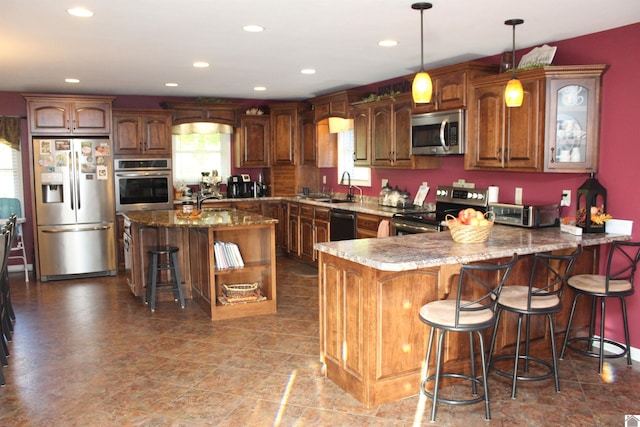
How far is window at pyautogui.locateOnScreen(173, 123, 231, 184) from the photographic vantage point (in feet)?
A: 27.3

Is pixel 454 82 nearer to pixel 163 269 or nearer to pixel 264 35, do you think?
pixel 264 35

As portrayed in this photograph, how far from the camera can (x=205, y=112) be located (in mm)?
7883

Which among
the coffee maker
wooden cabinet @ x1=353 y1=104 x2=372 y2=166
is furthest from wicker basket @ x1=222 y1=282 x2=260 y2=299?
the coffee maker

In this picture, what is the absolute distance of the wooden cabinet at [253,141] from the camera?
8234mm

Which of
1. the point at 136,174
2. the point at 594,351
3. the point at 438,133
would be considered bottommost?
the point at 594,351

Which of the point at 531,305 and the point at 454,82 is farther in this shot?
the point at 454,82

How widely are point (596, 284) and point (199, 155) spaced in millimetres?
6100

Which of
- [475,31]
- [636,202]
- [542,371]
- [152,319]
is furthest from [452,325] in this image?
[152,319]

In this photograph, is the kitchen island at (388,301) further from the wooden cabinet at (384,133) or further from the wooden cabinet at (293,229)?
the wooden cabinet at (293,229)

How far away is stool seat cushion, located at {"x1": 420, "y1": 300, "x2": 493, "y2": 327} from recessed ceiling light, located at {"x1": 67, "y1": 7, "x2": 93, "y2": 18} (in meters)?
2.81

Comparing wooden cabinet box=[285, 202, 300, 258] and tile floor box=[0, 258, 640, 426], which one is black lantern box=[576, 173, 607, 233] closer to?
tile floor box=[0, 258, 640, 426]

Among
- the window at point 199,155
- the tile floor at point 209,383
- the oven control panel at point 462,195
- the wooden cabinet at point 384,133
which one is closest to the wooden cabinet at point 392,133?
the wooden cabinet at point 384,133

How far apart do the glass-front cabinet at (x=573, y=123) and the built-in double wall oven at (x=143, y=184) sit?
500 centimetres

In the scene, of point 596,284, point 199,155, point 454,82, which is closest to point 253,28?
point 454,82
